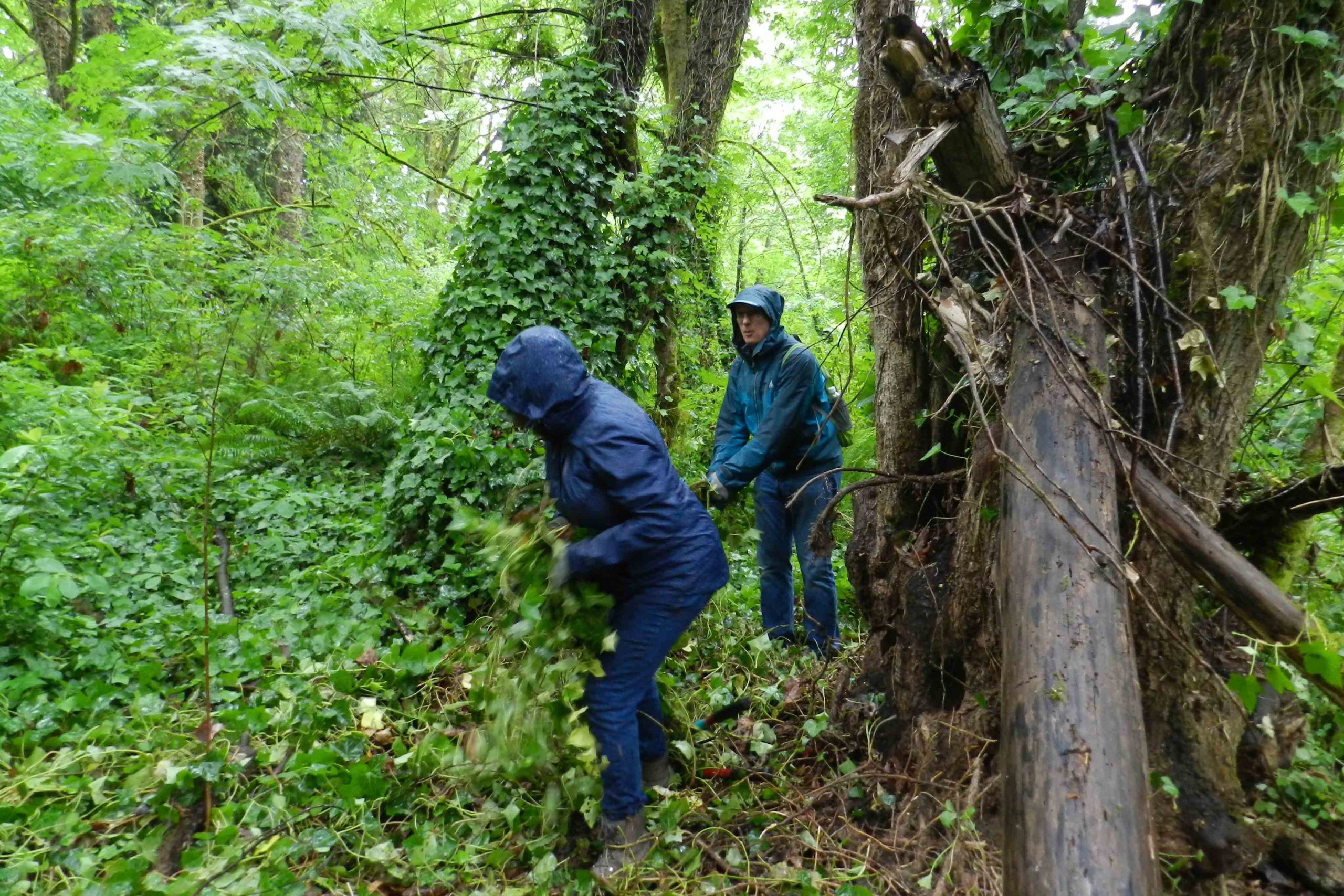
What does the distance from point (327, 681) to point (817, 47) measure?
29.6 ft

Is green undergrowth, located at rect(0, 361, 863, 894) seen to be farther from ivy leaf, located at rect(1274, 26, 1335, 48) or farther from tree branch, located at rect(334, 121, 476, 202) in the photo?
tree branch, located at rect(334, 121, 476, 202)

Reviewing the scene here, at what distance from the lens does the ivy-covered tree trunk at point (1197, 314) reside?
225 cm

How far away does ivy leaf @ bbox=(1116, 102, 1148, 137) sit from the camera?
8.14 feet

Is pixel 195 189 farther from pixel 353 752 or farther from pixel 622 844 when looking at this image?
pixel 622 844

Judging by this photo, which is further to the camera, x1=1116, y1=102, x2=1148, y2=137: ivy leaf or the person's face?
the person's face

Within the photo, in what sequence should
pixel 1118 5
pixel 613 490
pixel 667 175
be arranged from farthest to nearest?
pixel 667 175, pixel 613 490, pixel 1118 5

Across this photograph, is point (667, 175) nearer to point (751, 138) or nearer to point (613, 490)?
point (613, 490)

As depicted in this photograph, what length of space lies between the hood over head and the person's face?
0.02m

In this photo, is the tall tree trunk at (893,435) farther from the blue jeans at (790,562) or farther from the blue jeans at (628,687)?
the blue jeans at (628,687)

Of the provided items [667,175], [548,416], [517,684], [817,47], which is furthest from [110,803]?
[817,47]

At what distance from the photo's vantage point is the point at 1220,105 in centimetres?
232

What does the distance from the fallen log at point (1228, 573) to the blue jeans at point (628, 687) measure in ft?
5.39

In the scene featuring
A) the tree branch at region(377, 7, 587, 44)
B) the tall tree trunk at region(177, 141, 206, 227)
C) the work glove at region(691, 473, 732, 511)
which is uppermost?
the tree branch at region(377, 7, 587, 44)

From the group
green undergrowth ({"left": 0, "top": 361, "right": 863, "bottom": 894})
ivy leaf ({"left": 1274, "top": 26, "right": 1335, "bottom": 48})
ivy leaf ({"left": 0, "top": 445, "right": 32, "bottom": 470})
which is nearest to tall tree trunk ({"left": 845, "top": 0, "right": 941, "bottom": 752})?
green undergrowth ({"left": 0, "top": 361, "right": 863, "bottom": 894})
